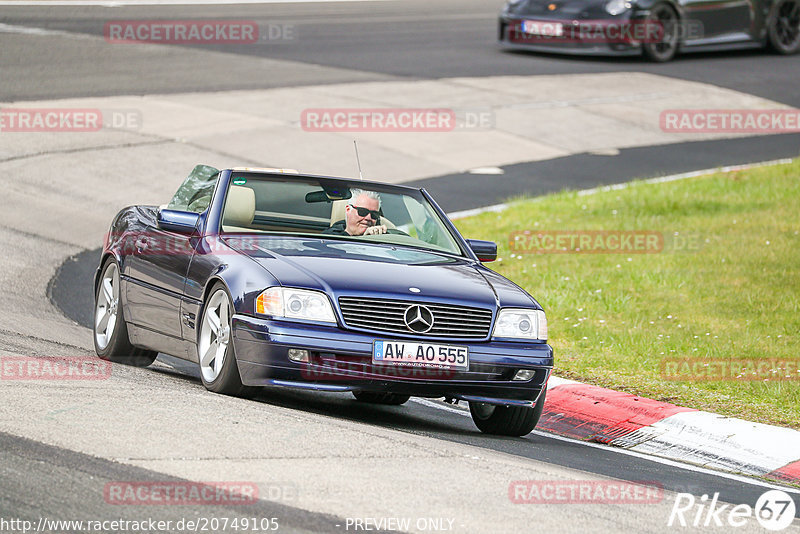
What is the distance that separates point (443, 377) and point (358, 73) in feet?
56.0

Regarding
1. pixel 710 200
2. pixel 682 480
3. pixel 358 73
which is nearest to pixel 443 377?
pixel 682 480

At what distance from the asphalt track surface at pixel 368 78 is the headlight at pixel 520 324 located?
2.11ft

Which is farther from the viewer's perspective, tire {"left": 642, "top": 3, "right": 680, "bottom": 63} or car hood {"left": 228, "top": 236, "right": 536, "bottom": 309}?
tire {"left": 642, "top": 3, "right": 680, "bottom": 63}

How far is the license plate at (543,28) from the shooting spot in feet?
82.4

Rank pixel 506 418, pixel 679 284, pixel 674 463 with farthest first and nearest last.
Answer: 1. pixel 679 284
2. pixel 506 418
3. pixel 674 463

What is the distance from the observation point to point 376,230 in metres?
8.88
